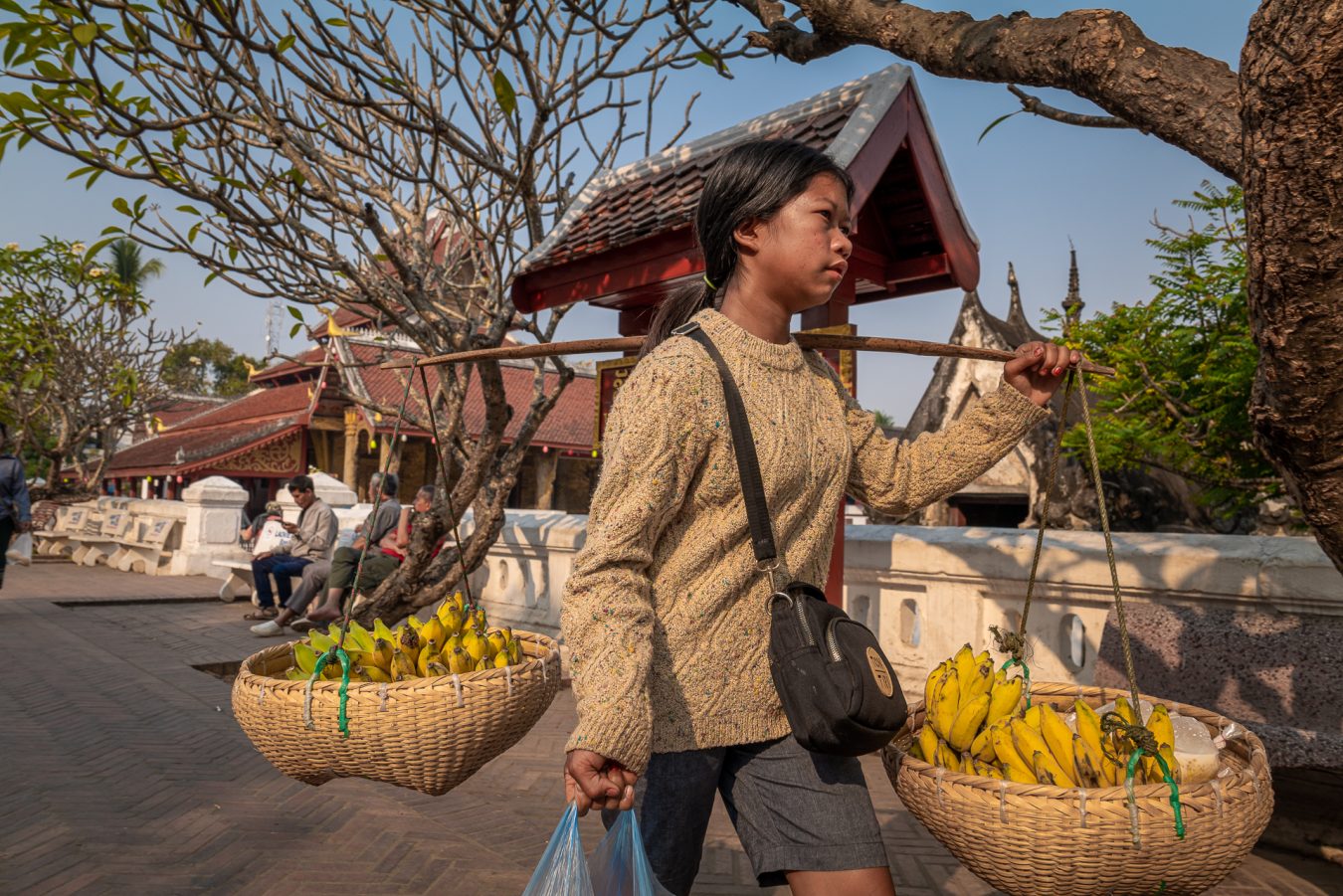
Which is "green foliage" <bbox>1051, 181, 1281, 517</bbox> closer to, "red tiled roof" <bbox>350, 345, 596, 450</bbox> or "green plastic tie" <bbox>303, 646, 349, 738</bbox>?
"green plastic tie" <bbox>303, 646, 349, 738</bbox>

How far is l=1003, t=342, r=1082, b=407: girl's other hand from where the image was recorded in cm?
211

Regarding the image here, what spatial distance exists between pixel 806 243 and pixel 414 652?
5.80 ft

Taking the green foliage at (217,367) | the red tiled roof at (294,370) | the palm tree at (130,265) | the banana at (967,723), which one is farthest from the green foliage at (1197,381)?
the green foliage at (217,367)

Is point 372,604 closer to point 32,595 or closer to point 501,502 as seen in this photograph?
point 501,502

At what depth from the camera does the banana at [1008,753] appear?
5.63 feet

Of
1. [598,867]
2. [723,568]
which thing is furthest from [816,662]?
[598,867]

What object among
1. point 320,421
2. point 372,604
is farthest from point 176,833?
point 320,421

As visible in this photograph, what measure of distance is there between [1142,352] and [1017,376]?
783 cm

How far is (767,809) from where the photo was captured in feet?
5.70

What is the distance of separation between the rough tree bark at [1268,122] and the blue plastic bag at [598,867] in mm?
1566

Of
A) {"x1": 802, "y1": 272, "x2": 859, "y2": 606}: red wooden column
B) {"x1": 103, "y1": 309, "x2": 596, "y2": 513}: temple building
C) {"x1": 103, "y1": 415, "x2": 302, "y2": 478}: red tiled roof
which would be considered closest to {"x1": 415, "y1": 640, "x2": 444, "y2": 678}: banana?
{"x1": 802, "y1": 272, "x2": 859, "y2": 606}: red wooden column

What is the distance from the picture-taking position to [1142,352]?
9.00 metres

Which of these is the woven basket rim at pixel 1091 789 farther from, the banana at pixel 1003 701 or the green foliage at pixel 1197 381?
the green foliage at pixel 1197 381

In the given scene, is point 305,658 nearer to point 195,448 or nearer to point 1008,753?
point 1008,753
